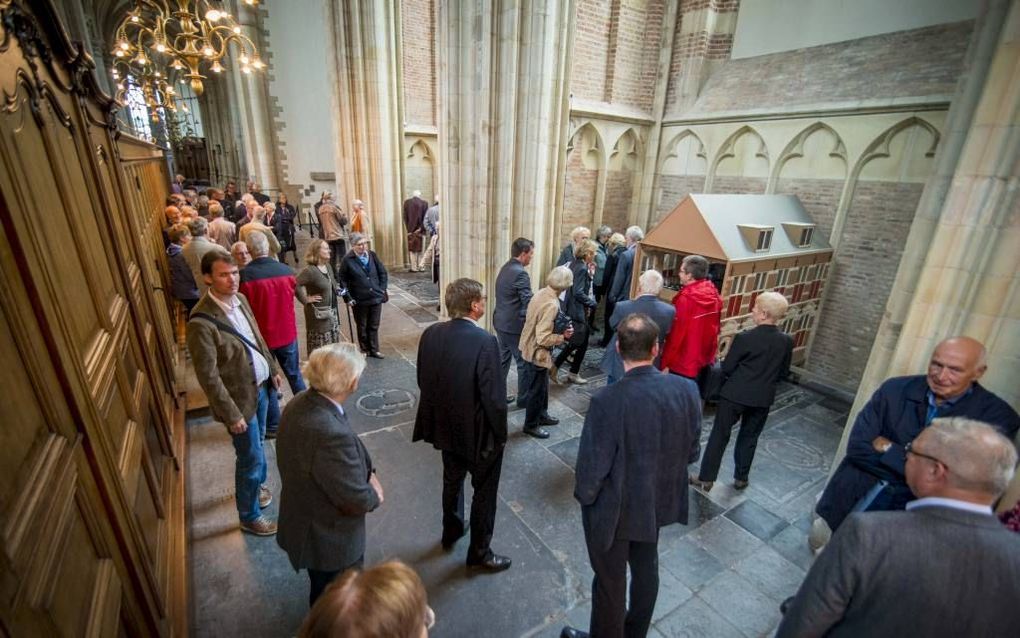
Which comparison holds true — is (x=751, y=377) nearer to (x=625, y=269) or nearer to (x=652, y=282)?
(x=652, y=282)

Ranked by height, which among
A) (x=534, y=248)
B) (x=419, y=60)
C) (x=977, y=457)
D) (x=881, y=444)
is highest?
(x=419, y=60)

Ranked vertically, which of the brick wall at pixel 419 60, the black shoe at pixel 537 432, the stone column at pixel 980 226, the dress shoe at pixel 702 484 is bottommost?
the dress shoe at pixel 702 484

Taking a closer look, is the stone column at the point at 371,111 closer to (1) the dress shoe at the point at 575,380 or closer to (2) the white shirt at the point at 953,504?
(1) the dress shoe at the point at 575,380

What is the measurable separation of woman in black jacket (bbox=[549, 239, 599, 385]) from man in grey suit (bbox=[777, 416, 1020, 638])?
3.75 meters

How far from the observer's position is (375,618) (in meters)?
0.92

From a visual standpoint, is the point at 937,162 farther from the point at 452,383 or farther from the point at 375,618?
the point at 375,618

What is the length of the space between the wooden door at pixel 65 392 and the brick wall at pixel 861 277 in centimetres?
751

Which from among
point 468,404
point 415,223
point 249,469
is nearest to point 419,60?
point 415,223

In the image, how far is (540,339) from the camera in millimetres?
4098

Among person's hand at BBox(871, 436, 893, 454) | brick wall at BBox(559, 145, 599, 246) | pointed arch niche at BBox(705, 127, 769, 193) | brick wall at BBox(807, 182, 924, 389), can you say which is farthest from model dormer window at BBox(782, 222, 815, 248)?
person's hand at BBox(871, 436, 893, 454)

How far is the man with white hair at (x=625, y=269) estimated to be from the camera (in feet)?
20.8

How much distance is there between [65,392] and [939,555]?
2.70 meters

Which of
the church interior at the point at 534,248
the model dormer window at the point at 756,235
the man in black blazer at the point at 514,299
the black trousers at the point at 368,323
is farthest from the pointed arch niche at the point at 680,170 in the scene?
the black trousers at the point at 368,323

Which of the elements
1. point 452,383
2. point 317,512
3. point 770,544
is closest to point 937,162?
point 770,544
